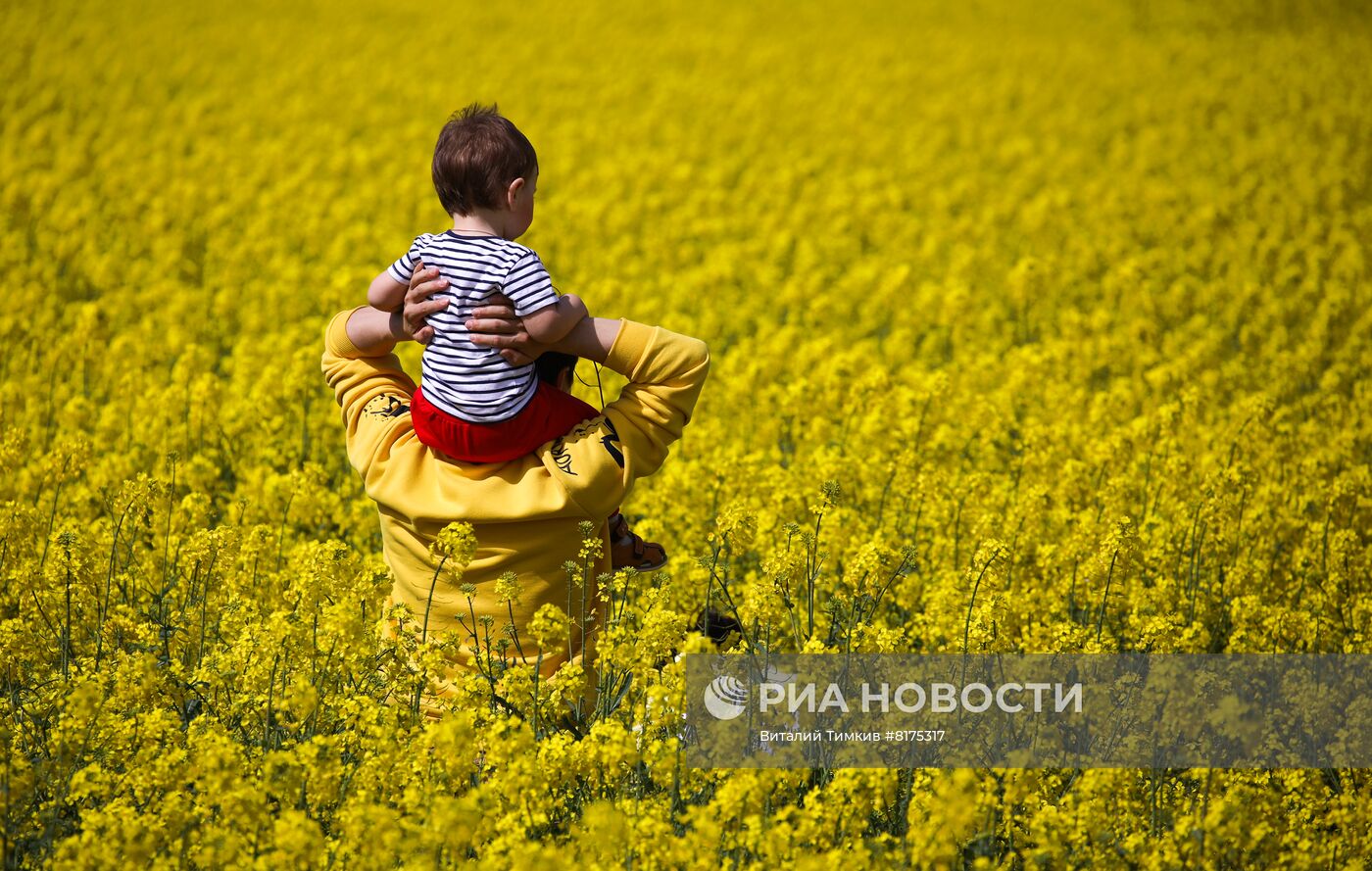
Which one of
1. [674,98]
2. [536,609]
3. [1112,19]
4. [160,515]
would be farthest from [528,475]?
[1112,19]

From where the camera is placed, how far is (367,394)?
4.01 m

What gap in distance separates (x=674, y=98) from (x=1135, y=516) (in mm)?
10674

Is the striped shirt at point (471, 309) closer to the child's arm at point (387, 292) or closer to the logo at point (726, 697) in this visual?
the child's arm at point (387, 292)

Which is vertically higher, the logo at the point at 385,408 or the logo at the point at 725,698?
the logo at the point at 385,408

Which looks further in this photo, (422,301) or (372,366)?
(372,366)

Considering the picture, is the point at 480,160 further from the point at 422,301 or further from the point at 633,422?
the point at 633,422

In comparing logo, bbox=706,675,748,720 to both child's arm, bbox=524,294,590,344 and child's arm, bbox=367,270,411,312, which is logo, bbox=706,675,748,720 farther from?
child's arm, bbox=367,270,411,312

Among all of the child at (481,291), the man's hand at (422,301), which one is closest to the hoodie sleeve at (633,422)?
the child at (481,291)

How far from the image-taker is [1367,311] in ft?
27.8

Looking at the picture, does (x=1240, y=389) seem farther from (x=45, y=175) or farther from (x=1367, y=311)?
(x=45, y=175)

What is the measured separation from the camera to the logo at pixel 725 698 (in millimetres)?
3703

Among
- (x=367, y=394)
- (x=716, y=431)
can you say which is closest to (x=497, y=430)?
(x=367, y=394)

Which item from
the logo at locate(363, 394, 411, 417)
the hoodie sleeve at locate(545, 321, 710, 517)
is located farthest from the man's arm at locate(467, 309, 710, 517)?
the logo at locate(363, 394, 411, 417)

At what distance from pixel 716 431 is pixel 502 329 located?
2.91m
